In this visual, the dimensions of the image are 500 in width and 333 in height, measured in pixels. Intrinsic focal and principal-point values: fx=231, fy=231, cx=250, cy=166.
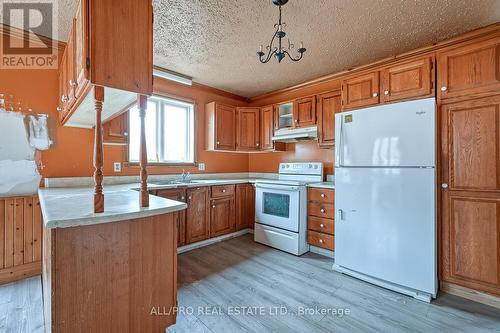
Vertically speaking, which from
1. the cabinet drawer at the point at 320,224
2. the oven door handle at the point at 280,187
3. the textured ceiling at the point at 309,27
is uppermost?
the textured ceiling at the point at 309,27

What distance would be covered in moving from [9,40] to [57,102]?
665mm

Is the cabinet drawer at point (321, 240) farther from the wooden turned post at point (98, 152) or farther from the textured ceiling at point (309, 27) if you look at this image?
the wooden turned post at point (98, 152)

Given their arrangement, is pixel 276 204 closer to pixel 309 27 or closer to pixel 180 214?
pixel 180 214

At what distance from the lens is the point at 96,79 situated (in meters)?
1.17

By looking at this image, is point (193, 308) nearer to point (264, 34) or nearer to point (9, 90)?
point (264, 34)

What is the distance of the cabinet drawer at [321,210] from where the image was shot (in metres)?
2.92

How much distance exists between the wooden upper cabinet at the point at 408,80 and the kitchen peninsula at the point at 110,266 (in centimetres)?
239

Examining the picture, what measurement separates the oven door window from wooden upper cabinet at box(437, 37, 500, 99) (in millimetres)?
2041

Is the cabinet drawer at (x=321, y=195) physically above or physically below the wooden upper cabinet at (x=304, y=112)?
below

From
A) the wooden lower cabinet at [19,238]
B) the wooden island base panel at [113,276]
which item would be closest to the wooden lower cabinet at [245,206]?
the wooden island base panel at [113,276]

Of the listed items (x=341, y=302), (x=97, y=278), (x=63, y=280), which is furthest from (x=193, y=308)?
(x=341, y=302)

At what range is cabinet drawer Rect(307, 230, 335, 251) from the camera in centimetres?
291

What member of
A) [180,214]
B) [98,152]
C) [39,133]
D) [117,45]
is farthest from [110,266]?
[39,133]

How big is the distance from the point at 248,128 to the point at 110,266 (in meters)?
3.21
